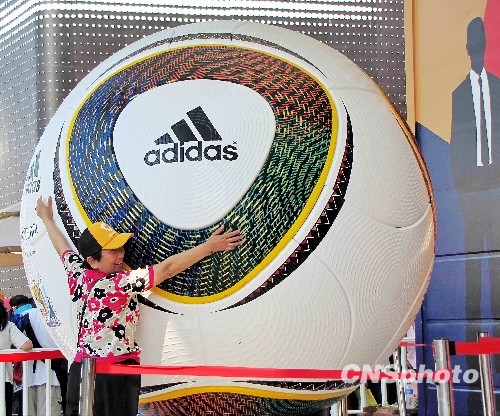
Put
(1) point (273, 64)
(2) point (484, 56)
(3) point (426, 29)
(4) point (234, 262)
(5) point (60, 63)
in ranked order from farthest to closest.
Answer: (5) point (60, 63), (3) point (426, 29), (2) point (484, 56), (1) point (273, 64), (4) point (234, 262)

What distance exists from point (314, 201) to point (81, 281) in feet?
3.08

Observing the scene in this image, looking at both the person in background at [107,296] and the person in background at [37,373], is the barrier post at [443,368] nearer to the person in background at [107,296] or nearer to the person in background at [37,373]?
the person in background at [107,296]

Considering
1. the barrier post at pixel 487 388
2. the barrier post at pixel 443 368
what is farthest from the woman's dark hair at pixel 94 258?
the barrier post at pixel 487 388

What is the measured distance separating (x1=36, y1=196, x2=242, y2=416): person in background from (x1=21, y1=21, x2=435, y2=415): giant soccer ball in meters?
0.05

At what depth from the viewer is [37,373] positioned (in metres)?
6.84

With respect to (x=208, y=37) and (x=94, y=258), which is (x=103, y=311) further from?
(x=208, y=37)

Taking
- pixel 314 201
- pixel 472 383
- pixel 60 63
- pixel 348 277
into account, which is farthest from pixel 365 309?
pixel 60 63

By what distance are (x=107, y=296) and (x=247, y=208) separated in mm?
646

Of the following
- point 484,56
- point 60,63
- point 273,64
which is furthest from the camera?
point 60,63

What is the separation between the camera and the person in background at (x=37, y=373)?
6.83 metres

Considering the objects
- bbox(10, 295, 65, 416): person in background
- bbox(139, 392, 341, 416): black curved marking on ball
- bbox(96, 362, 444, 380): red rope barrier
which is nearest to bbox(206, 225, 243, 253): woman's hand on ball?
bbox(96, 362, 444, 380): red rope barrier

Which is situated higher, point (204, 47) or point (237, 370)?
point (204, 47)

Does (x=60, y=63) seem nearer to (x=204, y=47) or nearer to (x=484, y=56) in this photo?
(x=484, y=56)

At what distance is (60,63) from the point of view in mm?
15977
